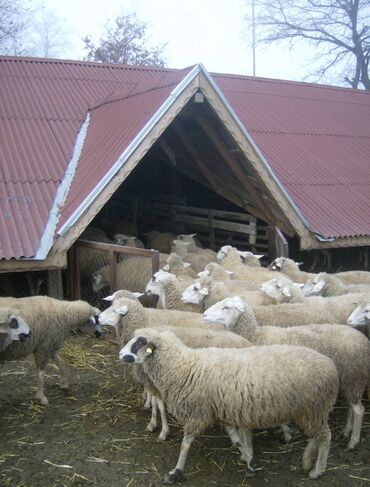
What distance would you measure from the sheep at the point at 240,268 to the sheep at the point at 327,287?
2.91 ft

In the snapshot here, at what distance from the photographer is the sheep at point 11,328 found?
5.58 meters

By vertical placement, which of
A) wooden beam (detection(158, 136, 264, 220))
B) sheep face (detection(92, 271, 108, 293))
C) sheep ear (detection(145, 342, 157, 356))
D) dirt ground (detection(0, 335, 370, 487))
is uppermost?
wooden beam (detection(158, 136, 264, 220))

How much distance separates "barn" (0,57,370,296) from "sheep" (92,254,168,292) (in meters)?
0.51

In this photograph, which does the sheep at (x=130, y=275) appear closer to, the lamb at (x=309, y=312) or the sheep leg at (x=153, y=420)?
the lamb at (x=309, y=312)

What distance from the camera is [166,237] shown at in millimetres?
12023

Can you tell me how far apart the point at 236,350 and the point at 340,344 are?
1108 millimetres

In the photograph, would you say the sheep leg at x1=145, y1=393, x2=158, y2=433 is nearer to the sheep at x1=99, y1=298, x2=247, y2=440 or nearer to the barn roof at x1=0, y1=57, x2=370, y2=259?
the sheep at x1=99, y1=298, x2=247, y2=440

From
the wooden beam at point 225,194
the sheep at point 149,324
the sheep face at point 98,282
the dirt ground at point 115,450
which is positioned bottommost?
the dirt ground at point 115,450

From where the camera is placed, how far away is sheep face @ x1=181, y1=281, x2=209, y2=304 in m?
6.90

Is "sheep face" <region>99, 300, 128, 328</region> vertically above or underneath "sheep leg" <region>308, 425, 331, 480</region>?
above

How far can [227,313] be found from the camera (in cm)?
566

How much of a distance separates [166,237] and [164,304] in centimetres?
472

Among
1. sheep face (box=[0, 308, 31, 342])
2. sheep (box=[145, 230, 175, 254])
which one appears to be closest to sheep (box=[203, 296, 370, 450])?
sheep face (box=[0, 308, 31, 342])

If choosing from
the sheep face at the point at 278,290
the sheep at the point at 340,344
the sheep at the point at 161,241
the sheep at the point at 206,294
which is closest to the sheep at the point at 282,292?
the sheep face at the point at 278,290
